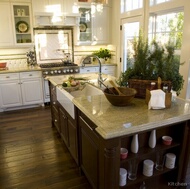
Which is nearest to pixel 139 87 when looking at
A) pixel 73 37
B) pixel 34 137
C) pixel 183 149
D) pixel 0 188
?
pixel 183 149

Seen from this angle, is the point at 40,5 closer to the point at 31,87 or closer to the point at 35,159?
the point at 31,87

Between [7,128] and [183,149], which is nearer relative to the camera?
→ [183,149]

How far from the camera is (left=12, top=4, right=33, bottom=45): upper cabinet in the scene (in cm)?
452

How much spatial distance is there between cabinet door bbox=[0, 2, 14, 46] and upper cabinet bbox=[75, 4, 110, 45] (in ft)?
5.20

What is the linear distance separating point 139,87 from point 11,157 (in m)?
2.04

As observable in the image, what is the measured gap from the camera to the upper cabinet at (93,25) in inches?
201

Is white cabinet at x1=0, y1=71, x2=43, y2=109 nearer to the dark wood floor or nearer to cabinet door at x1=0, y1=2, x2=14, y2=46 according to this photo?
the dark wood floor

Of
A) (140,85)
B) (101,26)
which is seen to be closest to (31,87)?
(101,26)

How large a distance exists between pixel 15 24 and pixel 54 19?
2.93 ft

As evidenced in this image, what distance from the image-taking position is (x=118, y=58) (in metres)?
5.28

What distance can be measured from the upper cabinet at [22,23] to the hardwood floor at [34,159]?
1.95 meters

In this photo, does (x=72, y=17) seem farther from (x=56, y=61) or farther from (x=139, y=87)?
(x=139, y=87)

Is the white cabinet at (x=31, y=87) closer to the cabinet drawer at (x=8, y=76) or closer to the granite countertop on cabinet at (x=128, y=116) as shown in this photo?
the cabinet drawer at (x=8, y=76)

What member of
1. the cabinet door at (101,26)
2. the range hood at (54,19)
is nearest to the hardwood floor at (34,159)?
the range hood at (54,19)
